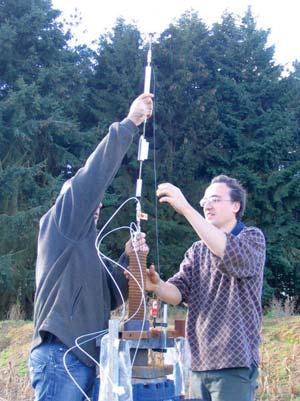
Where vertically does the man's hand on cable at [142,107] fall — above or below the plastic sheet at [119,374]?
above

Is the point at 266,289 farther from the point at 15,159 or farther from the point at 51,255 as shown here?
the point at 51,255

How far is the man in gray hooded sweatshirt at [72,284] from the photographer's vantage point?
8.46ft

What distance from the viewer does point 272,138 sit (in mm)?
20391

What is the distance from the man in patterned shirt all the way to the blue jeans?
54 cm

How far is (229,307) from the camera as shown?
2.84 meters

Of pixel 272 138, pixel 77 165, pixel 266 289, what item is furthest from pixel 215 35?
pixel 266 289

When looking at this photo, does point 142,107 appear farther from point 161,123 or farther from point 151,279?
point 161,123

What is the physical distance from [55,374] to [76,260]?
464 mm

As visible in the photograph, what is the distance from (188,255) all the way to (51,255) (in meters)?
0.80

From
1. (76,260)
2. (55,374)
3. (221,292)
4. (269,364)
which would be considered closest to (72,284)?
(76,260)

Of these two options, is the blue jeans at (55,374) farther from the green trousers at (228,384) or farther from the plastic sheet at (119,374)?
the green trousers at (228,384)

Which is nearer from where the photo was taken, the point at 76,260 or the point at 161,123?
the point at 76,260

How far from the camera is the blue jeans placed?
255 cm

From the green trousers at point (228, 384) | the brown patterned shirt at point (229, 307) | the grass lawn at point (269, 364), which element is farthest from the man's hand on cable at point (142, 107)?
the grass lawn at point (269, 364)
